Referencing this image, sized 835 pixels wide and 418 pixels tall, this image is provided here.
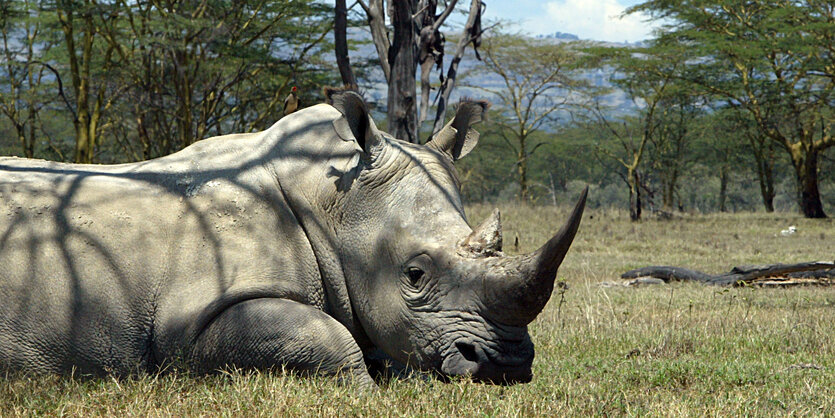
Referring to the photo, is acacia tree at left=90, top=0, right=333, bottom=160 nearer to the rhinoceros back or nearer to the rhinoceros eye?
the rhinoceros back

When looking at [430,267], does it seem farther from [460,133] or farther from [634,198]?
[634,198]

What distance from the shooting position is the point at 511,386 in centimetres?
326

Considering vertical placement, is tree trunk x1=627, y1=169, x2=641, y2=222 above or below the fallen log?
below

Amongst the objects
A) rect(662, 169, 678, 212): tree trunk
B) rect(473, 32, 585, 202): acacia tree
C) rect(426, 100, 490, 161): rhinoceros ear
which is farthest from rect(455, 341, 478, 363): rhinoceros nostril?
rect(473, 32, 585, 202): acacia tree

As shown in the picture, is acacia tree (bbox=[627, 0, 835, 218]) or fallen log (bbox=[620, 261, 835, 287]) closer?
fallen log (bbox=[620, 261, 835, 287])

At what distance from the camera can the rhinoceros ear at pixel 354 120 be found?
3.62 meters

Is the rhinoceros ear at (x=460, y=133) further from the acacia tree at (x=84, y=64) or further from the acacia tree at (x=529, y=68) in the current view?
the acacia tree at (x=529, y=68)

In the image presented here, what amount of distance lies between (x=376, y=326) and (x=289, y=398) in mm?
647

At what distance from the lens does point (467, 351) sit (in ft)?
10.5

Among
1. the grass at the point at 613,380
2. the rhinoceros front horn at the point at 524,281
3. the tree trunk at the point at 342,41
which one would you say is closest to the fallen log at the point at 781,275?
the grass at the point at 613,380

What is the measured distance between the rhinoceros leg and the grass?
0.25 ft

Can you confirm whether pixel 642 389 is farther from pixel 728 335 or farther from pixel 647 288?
pixel 647 288

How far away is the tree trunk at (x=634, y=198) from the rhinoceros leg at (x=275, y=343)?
17.5 metres

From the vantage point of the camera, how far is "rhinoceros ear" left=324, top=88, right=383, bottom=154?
3.62 m
